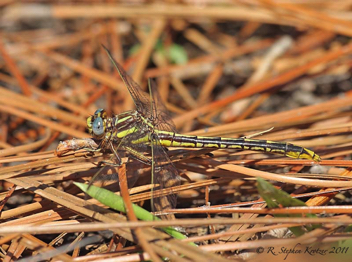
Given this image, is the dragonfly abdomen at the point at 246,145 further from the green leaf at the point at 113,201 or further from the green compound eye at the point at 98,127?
the green leaf at the point at 113,201

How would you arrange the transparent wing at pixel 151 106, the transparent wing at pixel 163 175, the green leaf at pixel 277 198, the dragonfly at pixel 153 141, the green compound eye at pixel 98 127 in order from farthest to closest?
the transparent wing at pixel 151 106
the green compound eye at pixel 98 127
the dragonfly at pixel 153 141
the transparent wing at pixel 163 175
the green leaf at pixel 277 198

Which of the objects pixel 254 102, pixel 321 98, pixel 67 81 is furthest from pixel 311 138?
pixel 67 81

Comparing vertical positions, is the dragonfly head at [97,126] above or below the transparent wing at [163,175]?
above

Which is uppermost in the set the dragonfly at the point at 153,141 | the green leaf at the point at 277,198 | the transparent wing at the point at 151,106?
the transparent wing at the point at 151,106

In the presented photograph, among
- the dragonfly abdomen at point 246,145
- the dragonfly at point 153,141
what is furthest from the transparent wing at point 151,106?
the dragonfly abdomen at point 246,145

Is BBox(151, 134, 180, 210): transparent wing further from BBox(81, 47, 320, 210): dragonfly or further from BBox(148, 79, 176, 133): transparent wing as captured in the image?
BBox(148, 79, 176, 133): transparent wing

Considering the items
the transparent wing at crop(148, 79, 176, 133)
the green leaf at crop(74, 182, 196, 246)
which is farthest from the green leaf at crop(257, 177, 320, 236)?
the transparent wing at crop(148, 79, 176, 133)

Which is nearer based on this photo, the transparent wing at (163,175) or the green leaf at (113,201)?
the green leaf at (113,201)
